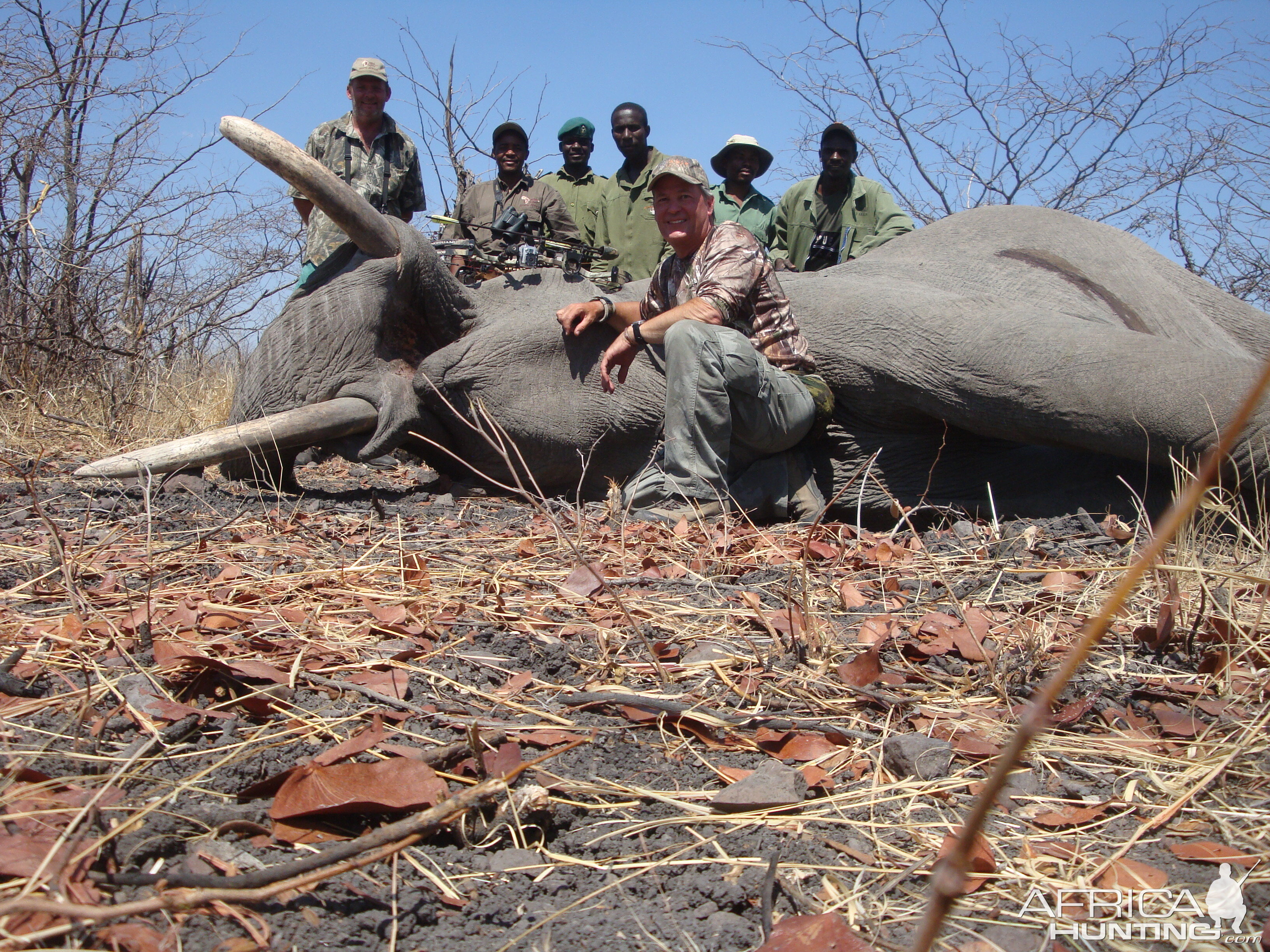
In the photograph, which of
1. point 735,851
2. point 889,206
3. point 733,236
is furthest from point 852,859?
point 889,206

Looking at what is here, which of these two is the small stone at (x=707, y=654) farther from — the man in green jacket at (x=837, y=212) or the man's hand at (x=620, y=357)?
the man in green jacket at (x=837, y=212)

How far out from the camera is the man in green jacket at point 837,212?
22.3 feet

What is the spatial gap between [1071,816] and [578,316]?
333cm

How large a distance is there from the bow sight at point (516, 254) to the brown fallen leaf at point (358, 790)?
147 inches

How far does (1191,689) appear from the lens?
1.94 metres

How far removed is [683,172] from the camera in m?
4.24

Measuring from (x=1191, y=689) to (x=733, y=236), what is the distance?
2.77 meters

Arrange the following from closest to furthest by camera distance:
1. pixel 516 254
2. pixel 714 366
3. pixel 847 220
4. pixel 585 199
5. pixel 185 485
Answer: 1. pixel 714 366
2. pixel 185 485
3. pixel 516 254
4. pixel 847 220
5. pixel 585 199

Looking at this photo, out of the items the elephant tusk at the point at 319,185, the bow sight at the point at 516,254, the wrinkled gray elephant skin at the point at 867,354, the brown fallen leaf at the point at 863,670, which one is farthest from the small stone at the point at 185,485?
the brown fallen leaf at the point at 863,670

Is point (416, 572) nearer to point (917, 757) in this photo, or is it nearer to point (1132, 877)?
point (917, 757)

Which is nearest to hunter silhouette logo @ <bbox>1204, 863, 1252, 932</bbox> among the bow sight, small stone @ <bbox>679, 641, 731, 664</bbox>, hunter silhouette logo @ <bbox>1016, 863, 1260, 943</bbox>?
hunter silhouette logo @ <bbox>1016, 863, 1260, 943</bbox>

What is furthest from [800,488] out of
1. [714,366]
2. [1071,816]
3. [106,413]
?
[106,413]

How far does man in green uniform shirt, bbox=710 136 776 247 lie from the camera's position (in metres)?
7.47

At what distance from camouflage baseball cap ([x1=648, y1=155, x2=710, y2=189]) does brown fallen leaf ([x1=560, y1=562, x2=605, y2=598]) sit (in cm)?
217
